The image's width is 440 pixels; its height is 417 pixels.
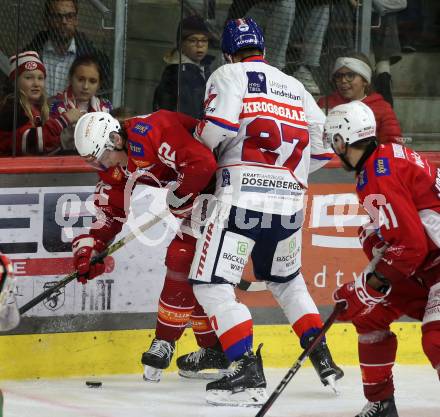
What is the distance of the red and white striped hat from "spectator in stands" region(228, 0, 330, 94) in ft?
3.32

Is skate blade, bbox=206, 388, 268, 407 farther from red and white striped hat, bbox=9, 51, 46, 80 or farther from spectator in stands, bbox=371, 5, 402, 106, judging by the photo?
spectator in stands, bbox=371, 5, 402, 106

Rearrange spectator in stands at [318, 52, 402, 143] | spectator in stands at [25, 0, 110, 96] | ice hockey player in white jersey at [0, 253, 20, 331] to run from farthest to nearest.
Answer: spectator in stands at [318, 52, 402, 143] < spectator in stands at [25, 0, 110, 96] < ice hockey player in white jersey at [0, 253, 20, 331]

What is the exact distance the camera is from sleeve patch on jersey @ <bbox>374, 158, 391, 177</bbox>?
4.43 metres

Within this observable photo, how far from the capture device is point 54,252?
577cm

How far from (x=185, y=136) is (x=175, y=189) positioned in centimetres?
32

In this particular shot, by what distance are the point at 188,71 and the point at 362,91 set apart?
0.95 meters

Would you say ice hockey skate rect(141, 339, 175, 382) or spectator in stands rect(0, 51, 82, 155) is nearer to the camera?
ice hockey skate rect(141, 339, 175, 382)

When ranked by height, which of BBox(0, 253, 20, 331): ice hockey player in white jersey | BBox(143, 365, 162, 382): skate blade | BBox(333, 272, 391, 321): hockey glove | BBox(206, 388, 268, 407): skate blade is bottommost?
BBox(143, 365, 162, 382): skate blade

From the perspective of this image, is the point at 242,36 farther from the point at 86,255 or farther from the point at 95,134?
the point at 86,255

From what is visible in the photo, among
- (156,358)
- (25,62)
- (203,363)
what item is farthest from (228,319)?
(25,62)

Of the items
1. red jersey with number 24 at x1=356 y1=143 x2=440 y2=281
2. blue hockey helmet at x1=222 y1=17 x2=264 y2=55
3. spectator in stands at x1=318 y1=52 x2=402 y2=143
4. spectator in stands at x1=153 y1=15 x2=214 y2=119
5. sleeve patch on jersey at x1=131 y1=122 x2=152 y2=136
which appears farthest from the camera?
spectator in stands at x1=318 y1=52 x2=402 y2=143

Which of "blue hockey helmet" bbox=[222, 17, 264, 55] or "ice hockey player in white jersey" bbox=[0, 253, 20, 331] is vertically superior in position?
"blue hockey helmet" bbox=[222, 17, 264, 55]

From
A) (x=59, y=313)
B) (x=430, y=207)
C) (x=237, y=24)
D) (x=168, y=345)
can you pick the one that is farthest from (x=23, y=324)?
(x=430, y=207)

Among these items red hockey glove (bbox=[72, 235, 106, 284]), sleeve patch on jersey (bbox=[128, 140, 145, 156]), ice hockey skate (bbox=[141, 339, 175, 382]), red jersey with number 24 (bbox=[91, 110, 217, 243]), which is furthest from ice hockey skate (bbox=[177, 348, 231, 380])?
sleeve patch on jersey (bbox=[128, 140, 145, 156])
